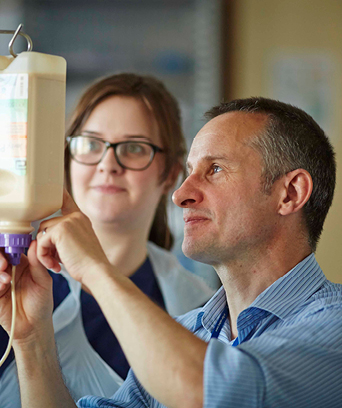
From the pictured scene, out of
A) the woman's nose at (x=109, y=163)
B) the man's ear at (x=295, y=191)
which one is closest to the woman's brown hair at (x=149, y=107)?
the woman's nose at (x=109, y=163)

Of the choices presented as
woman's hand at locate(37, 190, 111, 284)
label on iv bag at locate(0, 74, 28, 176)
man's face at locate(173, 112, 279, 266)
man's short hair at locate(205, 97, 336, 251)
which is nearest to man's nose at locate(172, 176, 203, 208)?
man's face at locate(173, 112, 279, 266)

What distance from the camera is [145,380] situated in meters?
0.75

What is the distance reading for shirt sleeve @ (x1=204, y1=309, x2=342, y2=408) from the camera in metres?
0.71

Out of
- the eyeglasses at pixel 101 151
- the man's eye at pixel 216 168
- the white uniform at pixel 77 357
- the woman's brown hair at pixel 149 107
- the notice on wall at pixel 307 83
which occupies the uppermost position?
the notice on wall at pixel 307 83

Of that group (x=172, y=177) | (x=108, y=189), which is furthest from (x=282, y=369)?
(x=172, y=177)

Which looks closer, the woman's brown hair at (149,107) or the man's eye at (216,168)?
the man's eye at (216,168)

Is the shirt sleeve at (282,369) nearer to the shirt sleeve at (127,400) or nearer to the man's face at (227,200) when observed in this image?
the man's face at (227,200)

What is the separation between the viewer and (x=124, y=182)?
1.66 m

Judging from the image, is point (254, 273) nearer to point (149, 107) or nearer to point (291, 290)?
point (291, 290)

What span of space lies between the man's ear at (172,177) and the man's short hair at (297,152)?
2.03 feet

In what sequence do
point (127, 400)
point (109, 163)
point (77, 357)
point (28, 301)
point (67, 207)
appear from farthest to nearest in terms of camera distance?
point (109, 163) < point (77, 357) < point (127, 400) < point (28, 301) < point (67, 207)

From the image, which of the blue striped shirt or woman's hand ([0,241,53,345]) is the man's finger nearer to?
woman's hand ([0,241,53,345])

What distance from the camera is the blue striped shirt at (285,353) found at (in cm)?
72

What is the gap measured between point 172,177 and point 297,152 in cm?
73
